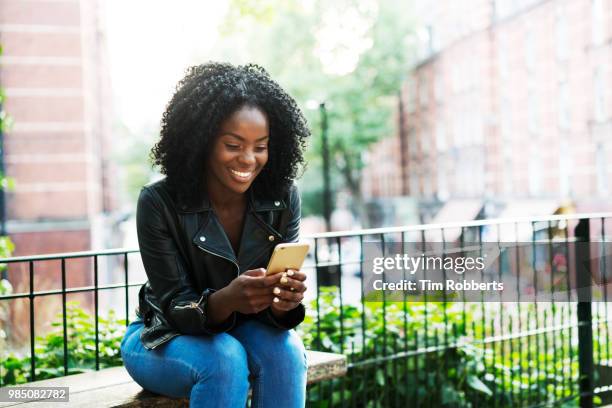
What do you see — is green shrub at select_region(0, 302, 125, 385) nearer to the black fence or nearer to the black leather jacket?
the black fence

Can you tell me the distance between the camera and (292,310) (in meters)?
2.38

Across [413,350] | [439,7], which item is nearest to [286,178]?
[413,350]

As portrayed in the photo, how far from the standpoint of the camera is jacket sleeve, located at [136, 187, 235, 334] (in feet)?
7.32

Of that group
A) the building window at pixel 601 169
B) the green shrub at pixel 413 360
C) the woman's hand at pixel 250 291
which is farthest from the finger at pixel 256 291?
the building window at pixel 601 169

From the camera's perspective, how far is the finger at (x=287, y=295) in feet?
7.14

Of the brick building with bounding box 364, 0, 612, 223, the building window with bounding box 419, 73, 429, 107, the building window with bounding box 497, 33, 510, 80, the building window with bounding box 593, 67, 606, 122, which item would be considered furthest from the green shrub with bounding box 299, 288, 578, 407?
the building window with bounding box 419, 73, 429, 107

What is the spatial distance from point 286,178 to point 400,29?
2408 centimetres

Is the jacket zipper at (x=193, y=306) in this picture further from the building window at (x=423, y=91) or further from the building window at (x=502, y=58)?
the building window at (x=423, y=91)

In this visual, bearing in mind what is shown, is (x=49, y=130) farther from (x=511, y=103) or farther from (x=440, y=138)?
(x=440, y=138)

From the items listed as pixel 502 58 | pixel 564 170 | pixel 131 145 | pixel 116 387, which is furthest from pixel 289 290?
pixel 131 145

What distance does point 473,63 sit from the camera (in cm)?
2516

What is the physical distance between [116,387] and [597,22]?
18543mm

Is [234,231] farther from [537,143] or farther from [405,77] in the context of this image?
[405,77]

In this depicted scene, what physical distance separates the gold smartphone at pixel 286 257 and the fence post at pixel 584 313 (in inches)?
107
